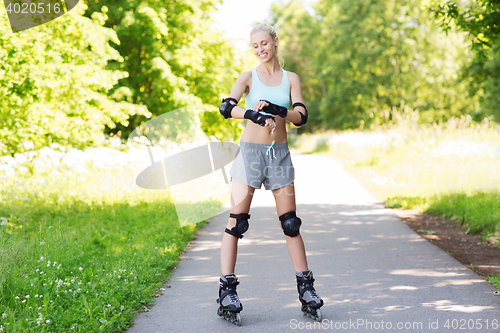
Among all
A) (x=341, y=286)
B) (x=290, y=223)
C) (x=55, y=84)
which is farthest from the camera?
(x=55, y=84)

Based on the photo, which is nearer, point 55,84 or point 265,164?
point 265,164

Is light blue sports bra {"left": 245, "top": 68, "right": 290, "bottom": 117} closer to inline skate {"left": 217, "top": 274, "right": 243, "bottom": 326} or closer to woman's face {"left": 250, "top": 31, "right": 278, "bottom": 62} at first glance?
woman's face {"left": 250, "top": 31, "right": 278, "bottom": 62}

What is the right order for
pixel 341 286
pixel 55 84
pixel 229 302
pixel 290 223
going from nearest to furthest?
pixel 229 302, pixel 290 223, pixel 341 286, pixel 55 84

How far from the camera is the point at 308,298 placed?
3635 millimetres

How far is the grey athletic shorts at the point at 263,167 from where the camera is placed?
146 inches

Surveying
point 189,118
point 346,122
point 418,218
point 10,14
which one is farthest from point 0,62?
point 346,122

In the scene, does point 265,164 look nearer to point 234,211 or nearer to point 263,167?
point 263,167

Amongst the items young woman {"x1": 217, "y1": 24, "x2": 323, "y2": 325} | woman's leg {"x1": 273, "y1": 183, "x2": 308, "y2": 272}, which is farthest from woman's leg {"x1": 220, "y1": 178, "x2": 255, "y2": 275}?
woman's leg {"x1": 273, "y1": 183, "x2": 308, "y2": 272}

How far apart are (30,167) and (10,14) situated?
115 inches

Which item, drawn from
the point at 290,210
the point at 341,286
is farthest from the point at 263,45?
the point at 341,286

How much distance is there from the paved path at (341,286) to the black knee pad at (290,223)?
24.9 inches

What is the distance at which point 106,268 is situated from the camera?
479 centimetres

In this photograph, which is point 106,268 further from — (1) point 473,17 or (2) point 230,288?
(1) point 473,17

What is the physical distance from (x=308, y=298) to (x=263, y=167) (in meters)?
1.02
